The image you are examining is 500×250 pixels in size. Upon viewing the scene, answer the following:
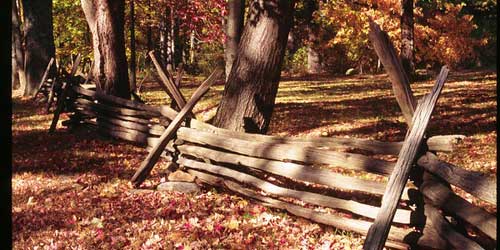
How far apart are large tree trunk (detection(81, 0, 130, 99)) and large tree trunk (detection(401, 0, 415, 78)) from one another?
1301cm

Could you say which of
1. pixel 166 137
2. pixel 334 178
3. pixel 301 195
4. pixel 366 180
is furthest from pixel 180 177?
pixel 366 180

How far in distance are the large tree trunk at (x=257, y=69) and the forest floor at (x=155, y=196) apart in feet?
3.95

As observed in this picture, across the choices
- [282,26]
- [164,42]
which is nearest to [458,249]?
[282,26]

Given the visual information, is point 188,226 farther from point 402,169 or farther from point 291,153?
point 402,169

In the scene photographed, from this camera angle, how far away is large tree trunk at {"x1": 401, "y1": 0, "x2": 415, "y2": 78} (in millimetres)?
19883

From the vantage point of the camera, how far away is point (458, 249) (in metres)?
3.75

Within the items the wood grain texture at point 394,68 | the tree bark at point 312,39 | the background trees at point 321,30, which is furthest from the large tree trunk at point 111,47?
the tree bark at point 312,39

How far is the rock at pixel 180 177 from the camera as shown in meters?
7.10

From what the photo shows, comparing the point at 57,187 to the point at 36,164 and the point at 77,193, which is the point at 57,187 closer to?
the point at 77,193

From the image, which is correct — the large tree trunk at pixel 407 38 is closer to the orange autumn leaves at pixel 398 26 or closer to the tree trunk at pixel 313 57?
the orange autumn leaves at pixel 398 26

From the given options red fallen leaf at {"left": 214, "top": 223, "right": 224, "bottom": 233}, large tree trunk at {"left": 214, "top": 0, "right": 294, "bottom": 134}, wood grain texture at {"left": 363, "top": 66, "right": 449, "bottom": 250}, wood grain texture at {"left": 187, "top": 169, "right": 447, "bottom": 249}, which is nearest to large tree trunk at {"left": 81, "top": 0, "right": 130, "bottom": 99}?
large tree trunk at {"left": 214, "top": 0, "right": 294, "bottom": 134}

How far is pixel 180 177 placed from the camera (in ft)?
23.5

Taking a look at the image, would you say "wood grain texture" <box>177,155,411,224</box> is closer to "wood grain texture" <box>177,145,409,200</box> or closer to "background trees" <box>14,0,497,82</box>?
"wood grain texture" <box>177,145,409,200</box>

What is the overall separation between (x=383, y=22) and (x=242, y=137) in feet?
73.2
